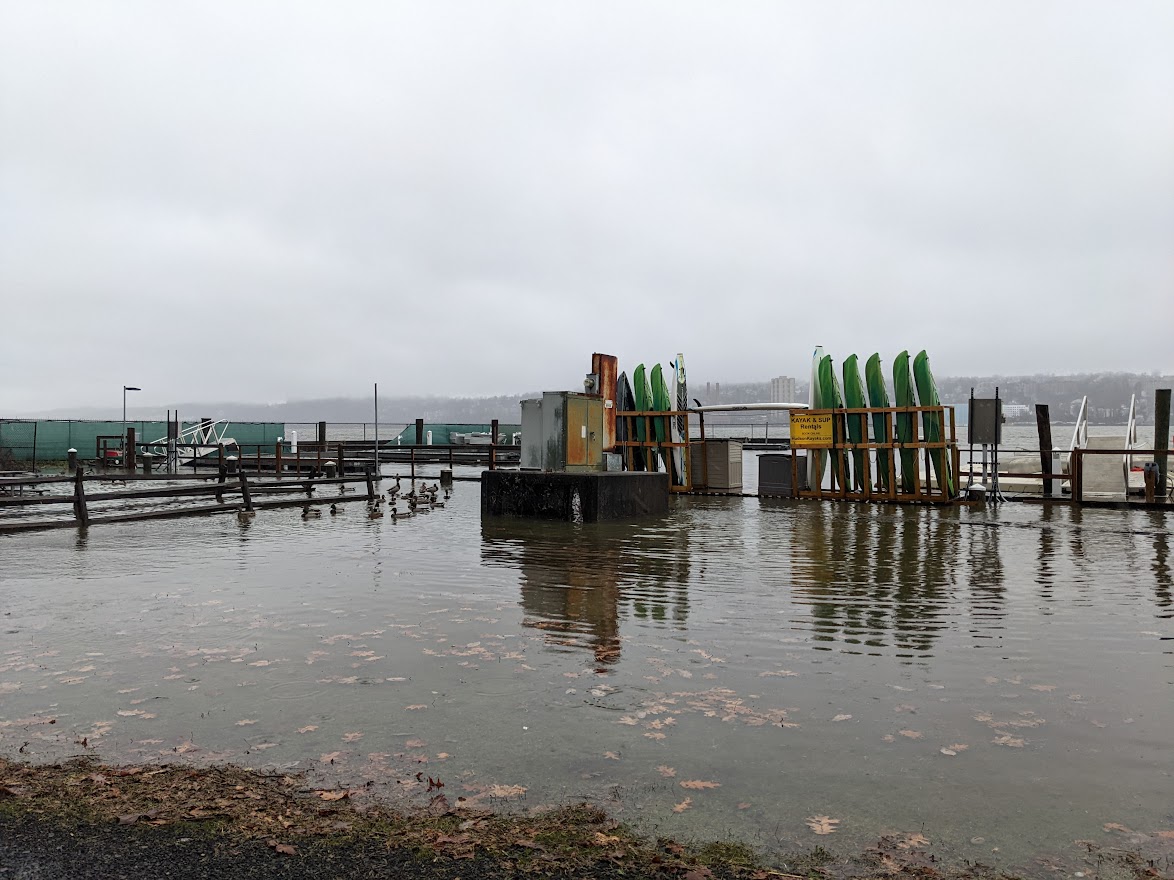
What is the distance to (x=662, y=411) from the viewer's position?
2352cm

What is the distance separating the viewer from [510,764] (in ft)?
14.4

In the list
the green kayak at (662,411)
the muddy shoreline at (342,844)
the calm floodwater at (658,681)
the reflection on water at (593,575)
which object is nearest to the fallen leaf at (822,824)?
the calm floodwater at (658,681)

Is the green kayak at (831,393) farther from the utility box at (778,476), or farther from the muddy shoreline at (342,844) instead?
the muddy shoreline at (342,844)

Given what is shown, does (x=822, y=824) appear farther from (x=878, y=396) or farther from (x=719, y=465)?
(x=719, y=465)

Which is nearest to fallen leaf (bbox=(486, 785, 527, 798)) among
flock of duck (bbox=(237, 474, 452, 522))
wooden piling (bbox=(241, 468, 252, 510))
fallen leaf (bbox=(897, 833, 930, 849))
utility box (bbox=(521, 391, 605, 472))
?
fallen leaf (bbox=(897, 833, 930, 849))

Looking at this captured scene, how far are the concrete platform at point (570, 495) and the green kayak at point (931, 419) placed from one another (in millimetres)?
6641

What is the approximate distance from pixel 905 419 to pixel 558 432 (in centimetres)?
855

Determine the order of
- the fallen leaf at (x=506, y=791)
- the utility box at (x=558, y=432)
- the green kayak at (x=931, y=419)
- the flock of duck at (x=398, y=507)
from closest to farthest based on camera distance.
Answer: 1. the fallen leaf at (x=506, y=791)
2. the utility box at (x=558, y=432)
3. the flock of duck at (x=398, y=507)
4. the green kayak at (x=931, y=419)

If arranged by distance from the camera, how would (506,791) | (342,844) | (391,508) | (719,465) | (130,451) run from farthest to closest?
(130,451), (719,465), (391,508), (506,791), (342,844)

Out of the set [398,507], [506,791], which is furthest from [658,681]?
[398,507]

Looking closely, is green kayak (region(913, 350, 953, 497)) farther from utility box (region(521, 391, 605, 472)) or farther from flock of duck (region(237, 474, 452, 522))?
flock of duck (region(237, 474, 452, 522))

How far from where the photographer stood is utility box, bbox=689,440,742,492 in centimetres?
2372

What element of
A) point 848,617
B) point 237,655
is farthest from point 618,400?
point 237,655

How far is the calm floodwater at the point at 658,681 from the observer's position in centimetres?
407
